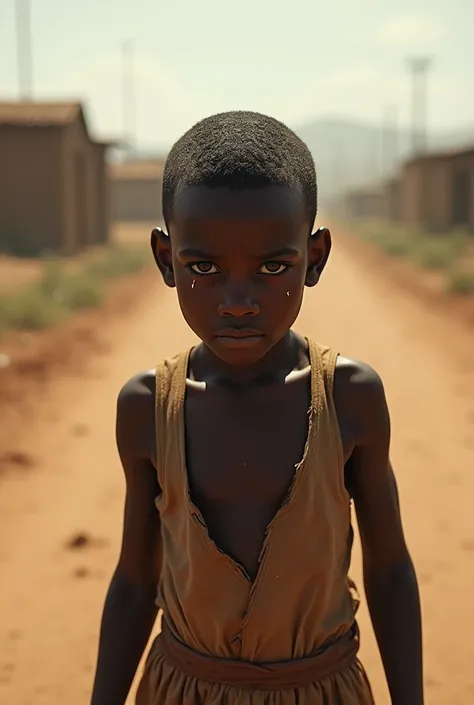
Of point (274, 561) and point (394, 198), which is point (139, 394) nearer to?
point (274, 561)

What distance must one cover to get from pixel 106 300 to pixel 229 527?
13.1m

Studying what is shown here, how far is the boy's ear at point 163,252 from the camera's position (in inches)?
57.9

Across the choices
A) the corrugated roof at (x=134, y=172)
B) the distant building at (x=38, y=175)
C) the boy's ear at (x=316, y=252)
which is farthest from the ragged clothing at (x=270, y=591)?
the corrugated roof at (x=134, y=172)

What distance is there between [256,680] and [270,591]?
0.51 ft

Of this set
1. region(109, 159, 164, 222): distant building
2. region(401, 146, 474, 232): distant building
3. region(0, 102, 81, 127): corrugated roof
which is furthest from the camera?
region(109, 159, 164, 222): distant building

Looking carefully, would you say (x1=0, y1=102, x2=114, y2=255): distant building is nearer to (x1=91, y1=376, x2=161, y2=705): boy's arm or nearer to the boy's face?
(x1=91, y1=376, x2=161, y2=705): boy's arm

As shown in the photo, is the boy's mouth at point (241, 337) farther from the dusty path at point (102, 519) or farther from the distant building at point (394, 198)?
the distant building at point (394, 198)

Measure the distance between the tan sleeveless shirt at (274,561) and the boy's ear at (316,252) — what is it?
0.46 ft

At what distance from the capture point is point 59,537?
436 cm

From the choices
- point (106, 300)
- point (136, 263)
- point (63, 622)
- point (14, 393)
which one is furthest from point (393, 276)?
point (63, 622)

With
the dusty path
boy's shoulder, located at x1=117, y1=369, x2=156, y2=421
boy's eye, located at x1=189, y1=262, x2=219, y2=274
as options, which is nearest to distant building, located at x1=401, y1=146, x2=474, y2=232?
→ the dusty path

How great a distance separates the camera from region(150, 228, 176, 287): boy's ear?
1.47m

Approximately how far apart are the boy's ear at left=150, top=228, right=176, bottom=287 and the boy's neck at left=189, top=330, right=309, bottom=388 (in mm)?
146

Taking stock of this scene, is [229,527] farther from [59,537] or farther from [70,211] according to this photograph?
[70,211]
